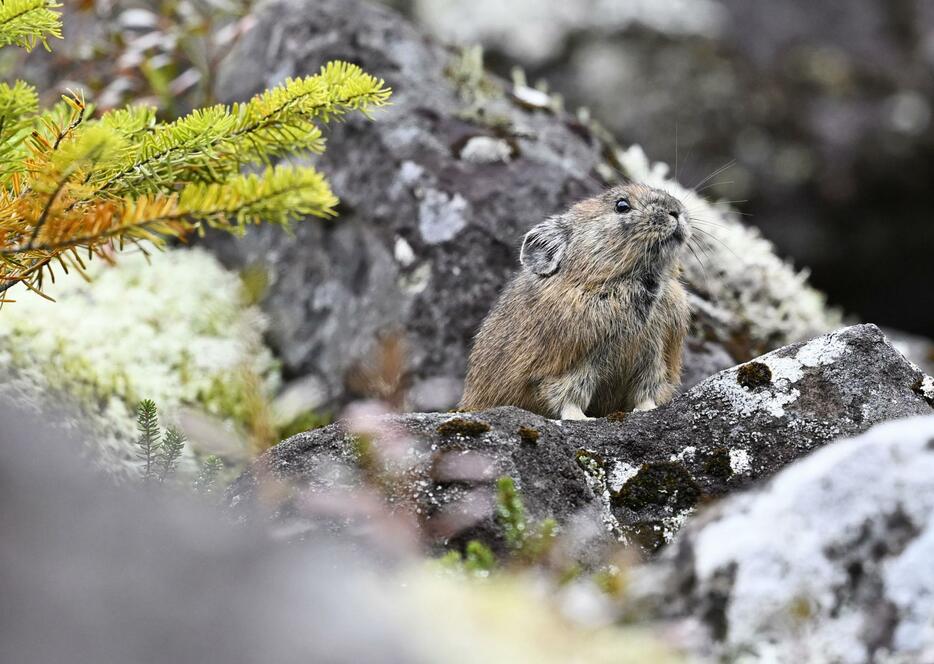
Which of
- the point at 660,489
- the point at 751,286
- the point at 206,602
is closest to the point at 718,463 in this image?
the point at 660,489

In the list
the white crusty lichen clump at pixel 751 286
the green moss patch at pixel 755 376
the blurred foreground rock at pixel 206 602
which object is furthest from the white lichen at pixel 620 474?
the white crusty lichen clump at pixel 751 286

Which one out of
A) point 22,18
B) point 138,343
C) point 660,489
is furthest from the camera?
point 138,343

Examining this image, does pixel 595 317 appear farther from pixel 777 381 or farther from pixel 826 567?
pixel 826 567

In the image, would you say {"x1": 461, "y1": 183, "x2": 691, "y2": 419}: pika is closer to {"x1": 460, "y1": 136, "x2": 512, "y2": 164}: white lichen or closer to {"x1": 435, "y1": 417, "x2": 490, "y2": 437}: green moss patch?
{"x1": 435, "y1": 417, "x2": 490, "y2": 437}: green moss patch

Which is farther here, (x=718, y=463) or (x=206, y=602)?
(x=718, y=463)

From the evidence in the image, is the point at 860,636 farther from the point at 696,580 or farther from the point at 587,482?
the point at 587,482

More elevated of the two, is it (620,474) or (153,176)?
(153,176)

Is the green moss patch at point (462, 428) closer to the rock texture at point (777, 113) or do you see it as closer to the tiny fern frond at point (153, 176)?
the tiny fern frond at point (153, 176)
